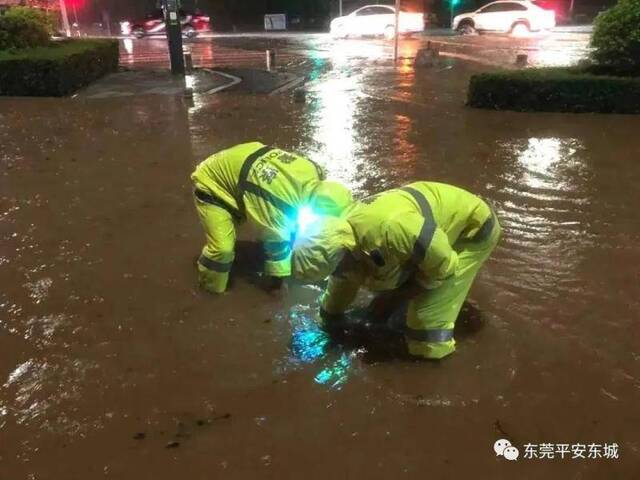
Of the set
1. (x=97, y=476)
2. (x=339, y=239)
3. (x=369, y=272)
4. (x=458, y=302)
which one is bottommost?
(x=97, y=476)

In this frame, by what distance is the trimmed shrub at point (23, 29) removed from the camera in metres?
13.3

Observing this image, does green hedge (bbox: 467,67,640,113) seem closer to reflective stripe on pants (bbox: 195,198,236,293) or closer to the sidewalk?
the sidewalk

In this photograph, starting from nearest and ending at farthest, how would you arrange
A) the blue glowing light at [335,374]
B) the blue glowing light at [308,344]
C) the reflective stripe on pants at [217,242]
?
→ the blue glowing light at [335,374] < the blue glowing light at [308,344] < the reflective stripe on pants at [217,242]

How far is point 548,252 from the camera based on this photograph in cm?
479

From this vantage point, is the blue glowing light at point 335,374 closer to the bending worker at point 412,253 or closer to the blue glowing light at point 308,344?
the blue glowing light at point 308,344

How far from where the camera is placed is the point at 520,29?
2362cm

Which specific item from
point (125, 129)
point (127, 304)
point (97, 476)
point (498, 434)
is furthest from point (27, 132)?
point (498, 434)

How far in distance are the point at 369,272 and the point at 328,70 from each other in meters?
12.4

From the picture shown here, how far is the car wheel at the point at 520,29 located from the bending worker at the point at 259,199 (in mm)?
22340

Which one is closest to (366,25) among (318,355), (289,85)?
(289,85)

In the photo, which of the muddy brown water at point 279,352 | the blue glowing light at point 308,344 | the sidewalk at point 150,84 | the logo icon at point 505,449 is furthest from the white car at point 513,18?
the logo icon at point 505,449

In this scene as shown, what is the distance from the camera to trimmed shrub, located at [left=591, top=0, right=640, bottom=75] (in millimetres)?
9562

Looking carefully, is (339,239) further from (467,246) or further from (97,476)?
(97,476)

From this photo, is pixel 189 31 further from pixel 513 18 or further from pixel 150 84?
pixel 150 84
